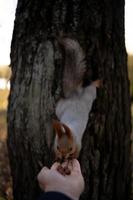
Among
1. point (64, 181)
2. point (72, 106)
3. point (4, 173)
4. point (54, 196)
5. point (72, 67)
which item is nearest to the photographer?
point (54, 196)

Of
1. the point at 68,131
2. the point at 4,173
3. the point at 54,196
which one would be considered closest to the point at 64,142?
the point at 68,131

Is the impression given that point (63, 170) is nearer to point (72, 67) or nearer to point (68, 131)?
point (68, 131)

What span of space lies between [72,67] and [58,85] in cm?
47

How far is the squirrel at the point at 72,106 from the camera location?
2238 millimetres

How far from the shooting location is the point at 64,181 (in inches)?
85.0

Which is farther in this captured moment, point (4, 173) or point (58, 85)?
point (4, 173)

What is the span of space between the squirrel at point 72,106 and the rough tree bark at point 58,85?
198 millimetres

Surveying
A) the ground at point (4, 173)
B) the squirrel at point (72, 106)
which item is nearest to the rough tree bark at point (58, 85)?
the squirrel at point (72, 106)

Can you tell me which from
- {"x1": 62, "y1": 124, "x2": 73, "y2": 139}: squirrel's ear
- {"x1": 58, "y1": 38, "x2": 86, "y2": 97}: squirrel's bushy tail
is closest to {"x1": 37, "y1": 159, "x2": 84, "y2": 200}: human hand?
{"x1": 62, "y1": 124, "x2": 73, "y2": 139}: squirrel's ear

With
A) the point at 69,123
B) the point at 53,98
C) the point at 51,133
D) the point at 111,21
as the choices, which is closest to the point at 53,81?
the point at 53,98

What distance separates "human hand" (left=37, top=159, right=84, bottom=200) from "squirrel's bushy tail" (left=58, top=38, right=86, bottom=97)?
605mm

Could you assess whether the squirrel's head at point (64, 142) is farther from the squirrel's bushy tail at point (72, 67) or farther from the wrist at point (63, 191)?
the squirrel's bushy tail at point (72, 67)

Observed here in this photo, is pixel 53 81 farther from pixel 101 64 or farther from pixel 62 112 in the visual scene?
pixel 62 112

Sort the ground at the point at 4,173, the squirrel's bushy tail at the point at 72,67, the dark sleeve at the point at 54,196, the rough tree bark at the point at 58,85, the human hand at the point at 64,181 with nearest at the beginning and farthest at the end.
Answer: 1. the dark sleeve at the point at 54,196
2. the human hand at the point at 64,181
3. the squirrel's bushy tail at the point at 72,67
4. the rough tree bark at the point at 58,85
5. the ground at the point at 4,173
